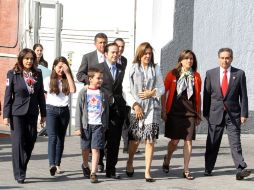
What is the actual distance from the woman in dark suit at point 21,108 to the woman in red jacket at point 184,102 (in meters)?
1.96

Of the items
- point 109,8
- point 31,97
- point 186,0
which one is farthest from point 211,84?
point 109,8

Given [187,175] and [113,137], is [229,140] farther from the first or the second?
[113,137]

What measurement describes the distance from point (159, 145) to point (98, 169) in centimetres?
343

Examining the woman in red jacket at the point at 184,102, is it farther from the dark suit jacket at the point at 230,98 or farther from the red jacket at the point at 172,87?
the dark suit jacket at the point at 230,98

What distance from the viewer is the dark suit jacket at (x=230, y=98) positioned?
1156 cm

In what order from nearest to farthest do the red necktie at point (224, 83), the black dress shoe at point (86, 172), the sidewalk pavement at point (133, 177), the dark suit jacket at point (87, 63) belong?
the sidewalk pavement at point (133, 177), the black dress shoe at point (86, 172), the red necktie at point (224, 83), the dark suit jacket at point (87, 63)

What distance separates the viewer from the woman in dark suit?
10703mm

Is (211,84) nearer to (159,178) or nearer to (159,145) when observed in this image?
(159,178)

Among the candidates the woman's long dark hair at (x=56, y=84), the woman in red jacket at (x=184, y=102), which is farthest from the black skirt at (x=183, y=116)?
the woman's long dark hair at (x=56, y=84)

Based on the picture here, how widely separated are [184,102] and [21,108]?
2393mm

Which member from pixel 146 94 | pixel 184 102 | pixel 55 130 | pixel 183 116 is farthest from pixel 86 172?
pixel 184 102

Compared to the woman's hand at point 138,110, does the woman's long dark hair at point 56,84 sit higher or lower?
higher

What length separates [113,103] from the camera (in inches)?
444

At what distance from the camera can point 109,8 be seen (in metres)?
17.0
